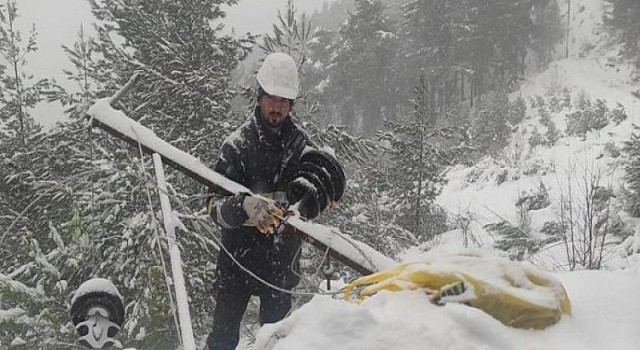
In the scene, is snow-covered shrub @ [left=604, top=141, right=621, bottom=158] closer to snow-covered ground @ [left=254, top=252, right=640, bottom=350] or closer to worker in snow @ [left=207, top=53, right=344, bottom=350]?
worker in snow @ [left=207, top=53, right=344, bottom=350]

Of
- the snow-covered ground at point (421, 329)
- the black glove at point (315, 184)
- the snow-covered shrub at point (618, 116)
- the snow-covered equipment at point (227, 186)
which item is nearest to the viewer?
the snow-covered ground at point (421, 329)

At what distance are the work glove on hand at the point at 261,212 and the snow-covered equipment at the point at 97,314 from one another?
2.75ft

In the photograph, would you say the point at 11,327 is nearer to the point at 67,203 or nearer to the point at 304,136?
the point at 67,203

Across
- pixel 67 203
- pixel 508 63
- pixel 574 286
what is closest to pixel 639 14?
pixel 508 63

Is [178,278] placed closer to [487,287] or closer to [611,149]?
[487,287]

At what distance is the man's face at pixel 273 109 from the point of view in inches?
129

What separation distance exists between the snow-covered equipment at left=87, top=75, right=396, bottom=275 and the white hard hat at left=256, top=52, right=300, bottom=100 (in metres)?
0.56

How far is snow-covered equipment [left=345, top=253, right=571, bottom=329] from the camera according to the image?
162 cm

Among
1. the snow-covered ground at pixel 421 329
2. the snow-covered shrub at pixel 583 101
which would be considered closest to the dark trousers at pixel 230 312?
the snow-covered ground at pixel 421 329

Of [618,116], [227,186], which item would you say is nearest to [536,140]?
[618,116]

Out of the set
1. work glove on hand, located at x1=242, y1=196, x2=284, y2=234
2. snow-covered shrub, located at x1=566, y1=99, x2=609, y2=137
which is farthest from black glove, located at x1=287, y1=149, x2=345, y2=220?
snow-covered shrub, located at x1=566, y1=99, x2=609, y2=137

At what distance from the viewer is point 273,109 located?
3273 mm

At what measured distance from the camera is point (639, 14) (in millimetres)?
34312

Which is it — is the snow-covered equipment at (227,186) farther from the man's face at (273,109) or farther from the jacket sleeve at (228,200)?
the man's face at (273,109)
